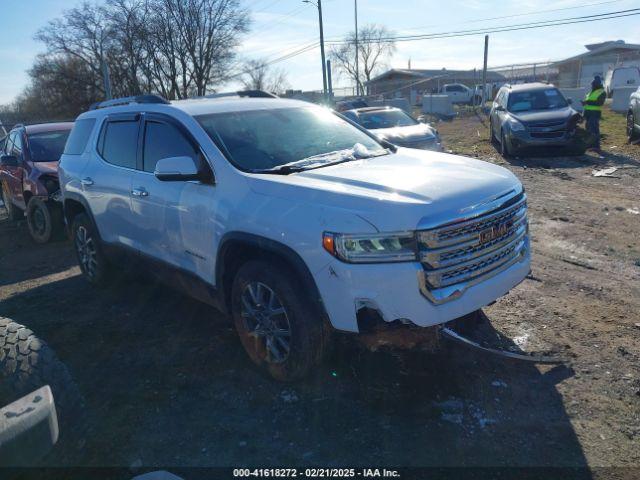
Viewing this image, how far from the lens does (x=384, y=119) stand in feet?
39.7

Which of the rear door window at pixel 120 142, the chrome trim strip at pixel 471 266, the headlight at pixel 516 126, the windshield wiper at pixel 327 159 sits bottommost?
the headlight at pixel 516 126

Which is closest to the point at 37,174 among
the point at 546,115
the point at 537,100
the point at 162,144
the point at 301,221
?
the point at 162,144

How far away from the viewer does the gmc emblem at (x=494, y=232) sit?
10.2ft

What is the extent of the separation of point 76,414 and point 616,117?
21.7 meters

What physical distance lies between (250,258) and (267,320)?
46 centimetres

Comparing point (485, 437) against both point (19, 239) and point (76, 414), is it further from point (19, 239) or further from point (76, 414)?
point (19, 239)

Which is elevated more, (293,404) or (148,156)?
(148,156)

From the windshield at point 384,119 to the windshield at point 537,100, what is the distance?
3071 mm

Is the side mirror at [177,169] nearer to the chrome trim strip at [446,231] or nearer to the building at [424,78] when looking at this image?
the chrome trim strip at [446,231]

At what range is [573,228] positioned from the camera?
680cm

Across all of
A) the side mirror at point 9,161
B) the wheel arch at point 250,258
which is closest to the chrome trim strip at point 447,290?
the wheel arch at point 250,258

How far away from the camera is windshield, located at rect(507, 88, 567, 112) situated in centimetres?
1282

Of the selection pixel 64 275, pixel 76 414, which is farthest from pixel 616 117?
pixel 76 414

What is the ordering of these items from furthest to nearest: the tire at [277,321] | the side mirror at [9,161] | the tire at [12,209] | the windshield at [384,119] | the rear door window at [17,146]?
the windshield at [384,119] < the tire at [12,209] < the rear door window at [17,146] < the side mirror at [9,161] < the tire at [277,321]
